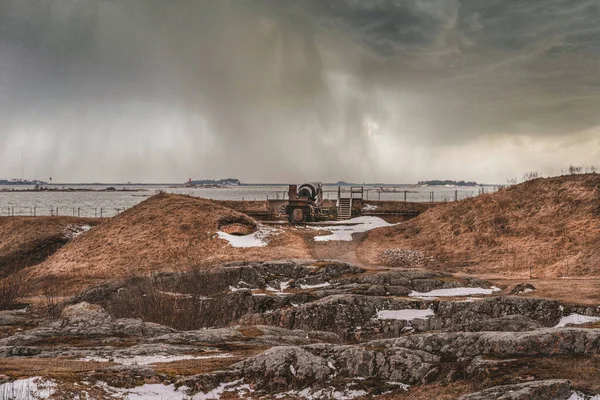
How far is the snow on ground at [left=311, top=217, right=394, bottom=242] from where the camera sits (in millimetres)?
40719

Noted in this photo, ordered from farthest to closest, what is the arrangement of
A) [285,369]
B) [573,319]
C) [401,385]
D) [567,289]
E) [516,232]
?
[516,232]
[567,289]
[573,319]
[285,369]
[401,385]

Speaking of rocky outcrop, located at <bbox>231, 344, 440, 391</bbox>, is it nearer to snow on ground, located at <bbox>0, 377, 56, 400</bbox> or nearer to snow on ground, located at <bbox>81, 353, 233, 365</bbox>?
snow on ground, located at <bbox>81, 353, 233, 365</bbox>

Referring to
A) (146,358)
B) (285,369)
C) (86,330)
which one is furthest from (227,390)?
(86,330)

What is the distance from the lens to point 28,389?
21.8ft

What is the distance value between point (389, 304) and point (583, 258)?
16.6 m

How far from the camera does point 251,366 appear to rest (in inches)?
340

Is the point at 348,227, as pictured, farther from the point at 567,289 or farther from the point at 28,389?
the point at 28,389

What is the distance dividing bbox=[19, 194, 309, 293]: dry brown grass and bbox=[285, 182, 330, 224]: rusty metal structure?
772 centimetres

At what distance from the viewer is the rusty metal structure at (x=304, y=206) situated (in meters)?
49.8

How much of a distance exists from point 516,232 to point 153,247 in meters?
29.7

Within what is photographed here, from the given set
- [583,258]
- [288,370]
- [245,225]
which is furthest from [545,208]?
[288,370]

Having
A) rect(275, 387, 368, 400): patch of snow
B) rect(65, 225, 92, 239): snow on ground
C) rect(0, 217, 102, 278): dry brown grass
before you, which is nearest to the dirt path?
rect(275, 387, 368, 400): patch of snow

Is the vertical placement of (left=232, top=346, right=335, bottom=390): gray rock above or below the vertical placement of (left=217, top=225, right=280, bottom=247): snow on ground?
below

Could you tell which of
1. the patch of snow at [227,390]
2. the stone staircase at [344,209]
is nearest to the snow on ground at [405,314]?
the patch of snow at [227,390]
